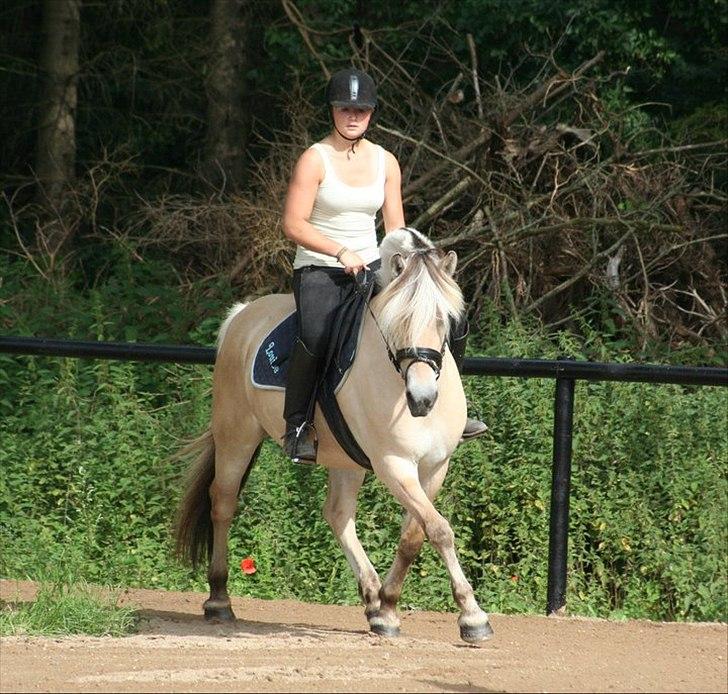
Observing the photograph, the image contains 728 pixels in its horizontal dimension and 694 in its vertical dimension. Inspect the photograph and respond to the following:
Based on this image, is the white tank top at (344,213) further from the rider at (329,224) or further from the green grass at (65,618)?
the green grass at (65,618)

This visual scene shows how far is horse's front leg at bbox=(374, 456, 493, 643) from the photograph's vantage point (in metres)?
5.73

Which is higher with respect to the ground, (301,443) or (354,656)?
(301,443)

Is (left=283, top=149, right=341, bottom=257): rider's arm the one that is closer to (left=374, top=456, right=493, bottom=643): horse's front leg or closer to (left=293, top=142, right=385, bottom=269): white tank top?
(left=293, top=142, right=385, bottom=269): white tank top

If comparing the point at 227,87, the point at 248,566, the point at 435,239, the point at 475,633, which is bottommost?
the point at 248,566

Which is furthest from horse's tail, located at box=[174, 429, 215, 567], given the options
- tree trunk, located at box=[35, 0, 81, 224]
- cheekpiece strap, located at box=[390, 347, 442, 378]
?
tree trunk, located at box=[35, 0, 81, 224]

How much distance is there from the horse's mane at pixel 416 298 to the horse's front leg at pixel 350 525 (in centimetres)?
141

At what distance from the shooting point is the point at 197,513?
717 centimetres

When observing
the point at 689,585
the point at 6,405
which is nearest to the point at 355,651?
the point at 689,585

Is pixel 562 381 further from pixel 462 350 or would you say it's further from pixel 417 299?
pixel 417 299

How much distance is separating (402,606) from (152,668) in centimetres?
285

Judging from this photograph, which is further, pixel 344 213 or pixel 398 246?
pixel 344 213

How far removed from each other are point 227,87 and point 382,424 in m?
9.90

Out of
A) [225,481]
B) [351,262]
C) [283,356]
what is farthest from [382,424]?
[225,481]

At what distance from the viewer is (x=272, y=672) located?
500cm
